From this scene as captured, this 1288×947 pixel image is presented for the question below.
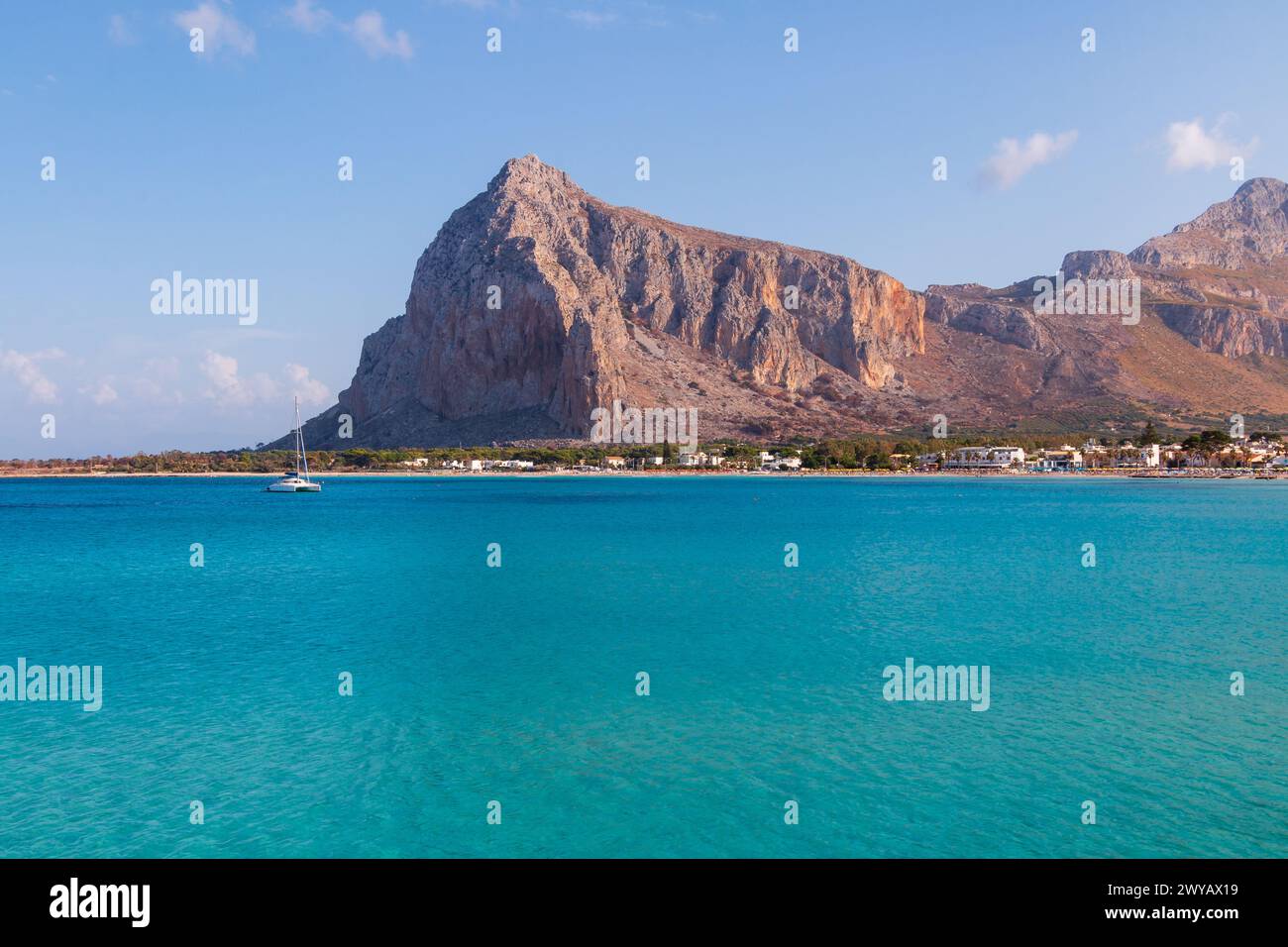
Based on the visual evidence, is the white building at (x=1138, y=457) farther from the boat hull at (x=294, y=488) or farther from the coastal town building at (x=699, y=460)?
the boat hull at (x=294, y=488)

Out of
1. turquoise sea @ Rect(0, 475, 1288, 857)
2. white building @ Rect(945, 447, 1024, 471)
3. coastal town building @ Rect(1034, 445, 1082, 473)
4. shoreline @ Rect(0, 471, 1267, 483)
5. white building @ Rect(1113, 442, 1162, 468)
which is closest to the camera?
turquoise sea @ Rect(0, 475, 1288, 857)

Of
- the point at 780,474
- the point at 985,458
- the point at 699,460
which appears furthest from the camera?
the point at 699,460

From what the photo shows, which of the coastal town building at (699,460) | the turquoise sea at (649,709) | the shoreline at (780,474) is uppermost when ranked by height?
the coastal town building at (699,460)

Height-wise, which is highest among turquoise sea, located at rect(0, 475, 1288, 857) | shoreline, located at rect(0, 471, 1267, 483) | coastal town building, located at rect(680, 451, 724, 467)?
coastal town building, located at rect(680, 451, 724, 467)

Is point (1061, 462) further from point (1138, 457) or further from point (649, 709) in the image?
point (649, 709)

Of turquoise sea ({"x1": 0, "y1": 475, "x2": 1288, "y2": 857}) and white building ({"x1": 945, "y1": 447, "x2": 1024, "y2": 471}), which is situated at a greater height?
white building ({"x1": 945, "y1": 447, "x2": 1024, "y2": 471})

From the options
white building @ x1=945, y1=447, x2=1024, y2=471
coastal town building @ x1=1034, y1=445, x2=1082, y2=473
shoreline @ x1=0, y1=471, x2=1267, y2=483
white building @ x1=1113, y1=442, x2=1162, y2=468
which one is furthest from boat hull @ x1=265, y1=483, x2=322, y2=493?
white building @ x1=1113, y1=442, x2=1162, y2=468

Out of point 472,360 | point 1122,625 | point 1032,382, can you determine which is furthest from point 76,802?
point 1032,382

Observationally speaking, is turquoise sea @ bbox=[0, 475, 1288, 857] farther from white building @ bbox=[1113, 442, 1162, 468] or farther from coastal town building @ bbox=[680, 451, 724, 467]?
coastal town building @ bbox=[680, 451, 724, 467]

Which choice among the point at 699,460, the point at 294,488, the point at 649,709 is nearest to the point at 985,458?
the point at 699,460

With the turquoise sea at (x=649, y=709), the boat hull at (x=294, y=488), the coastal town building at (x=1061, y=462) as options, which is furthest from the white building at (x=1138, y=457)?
the boat hull at (x=294, y=488)
